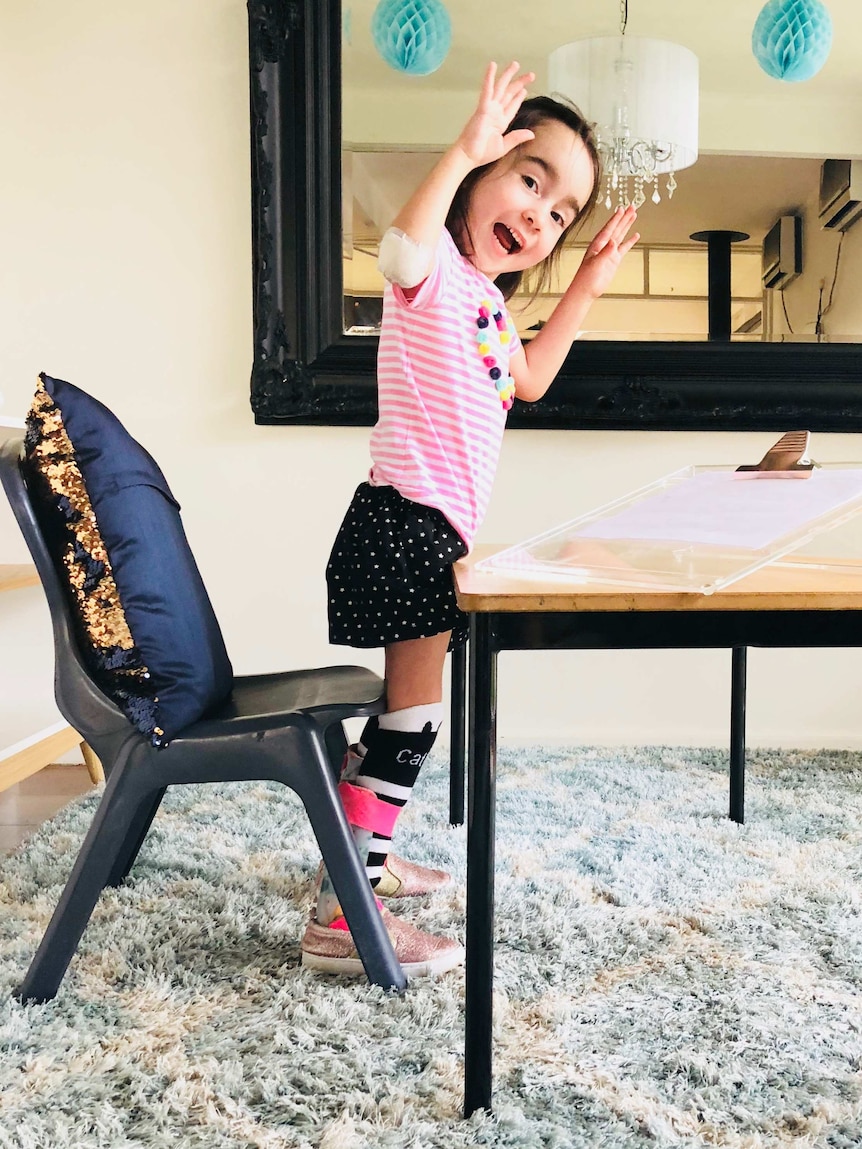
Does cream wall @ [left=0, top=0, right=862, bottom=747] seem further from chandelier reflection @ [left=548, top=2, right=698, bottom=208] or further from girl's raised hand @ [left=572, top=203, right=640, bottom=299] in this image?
girl's raised hand @ [left=572, top=203, right=640, bottom=299]

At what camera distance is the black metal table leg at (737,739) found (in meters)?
1.84

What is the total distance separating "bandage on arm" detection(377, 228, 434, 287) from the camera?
1.23m

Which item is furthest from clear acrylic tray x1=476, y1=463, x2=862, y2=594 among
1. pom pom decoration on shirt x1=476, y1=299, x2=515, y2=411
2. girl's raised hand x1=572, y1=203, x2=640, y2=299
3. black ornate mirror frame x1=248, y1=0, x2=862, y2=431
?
black ornate mirror frame x1=248, y1=0, x2=862, y2=431

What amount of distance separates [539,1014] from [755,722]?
1.56 metres

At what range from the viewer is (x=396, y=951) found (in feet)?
4.22

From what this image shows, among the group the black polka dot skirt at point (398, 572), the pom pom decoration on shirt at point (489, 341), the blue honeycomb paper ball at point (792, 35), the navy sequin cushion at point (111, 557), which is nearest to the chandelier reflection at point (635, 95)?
the blue honeycomb paper ball at point (792, 35)

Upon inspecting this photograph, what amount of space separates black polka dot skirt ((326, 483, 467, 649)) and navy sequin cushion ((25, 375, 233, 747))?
250mm

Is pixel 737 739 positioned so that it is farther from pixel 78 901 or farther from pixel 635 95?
pixel 635 95

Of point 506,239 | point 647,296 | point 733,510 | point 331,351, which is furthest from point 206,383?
point 733,510

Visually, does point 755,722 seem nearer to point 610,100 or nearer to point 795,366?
point 795,366

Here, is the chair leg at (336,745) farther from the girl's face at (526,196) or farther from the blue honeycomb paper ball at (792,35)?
the blue honeycomb paper ball at (792,35)

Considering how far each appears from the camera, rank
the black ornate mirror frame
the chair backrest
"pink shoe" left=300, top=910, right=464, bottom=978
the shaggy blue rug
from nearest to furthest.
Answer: the shaggy blue rug < the chair backrest < "pink shoe" left=300, top=910, right=464, bottom=978 < the black ornate mirror frame

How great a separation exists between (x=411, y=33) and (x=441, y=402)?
1.38m

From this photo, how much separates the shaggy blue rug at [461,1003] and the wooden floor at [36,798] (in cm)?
11
